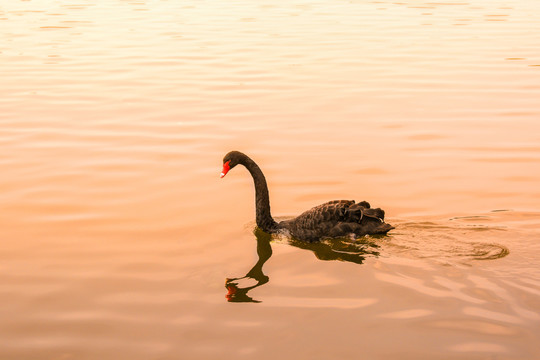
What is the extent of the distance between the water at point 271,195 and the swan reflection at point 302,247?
0.03 m

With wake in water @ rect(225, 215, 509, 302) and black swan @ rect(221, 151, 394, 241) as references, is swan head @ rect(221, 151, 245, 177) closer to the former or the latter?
wake in water @ rect(225, 215, 509, 302)

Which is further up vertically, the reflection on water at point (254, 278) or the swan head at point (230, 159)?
the swan head at point (230, 159)

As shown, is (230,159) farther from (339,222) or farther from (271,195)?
(339,222)

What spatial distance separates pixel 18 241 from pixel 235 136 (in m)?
4.41

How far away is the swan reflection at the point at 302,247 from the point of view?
6945 millimetres

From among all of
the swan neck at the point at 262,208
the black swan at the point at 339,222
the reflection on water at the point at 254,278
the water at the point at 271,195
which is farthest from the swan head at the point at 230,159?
the black swan at the point at 339,222

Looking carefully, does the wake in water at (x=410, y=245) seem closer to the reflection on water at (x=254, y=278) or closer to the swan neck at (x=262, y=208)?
the reflection on water at (x=254, y=278)

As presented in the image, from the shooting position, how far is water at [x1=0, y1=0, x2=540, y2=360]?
19.9 feet

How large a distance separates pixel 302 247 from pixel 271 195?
5.32 ft

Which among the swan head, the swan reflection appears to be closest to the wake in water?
the swan reflection

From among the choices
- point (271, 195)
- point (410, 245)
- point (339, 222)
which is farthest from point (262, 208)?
point (410, 245)

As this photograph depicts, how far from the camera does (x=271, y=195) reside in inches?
372

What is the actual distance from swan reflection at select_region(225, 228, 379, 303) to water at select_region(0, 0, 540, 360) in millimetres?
28

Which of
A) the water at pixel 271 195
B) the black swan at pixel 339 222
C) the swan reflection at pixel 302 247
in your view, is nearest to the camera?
the water at pixel 271 195
